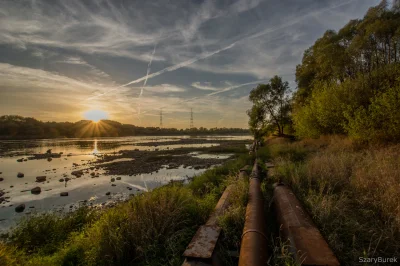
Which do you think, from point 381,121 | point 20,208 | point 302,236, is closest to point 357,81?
point 381,121

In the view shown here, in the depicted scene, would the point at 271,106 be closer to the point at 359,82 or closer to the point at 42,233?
the point at 359,82

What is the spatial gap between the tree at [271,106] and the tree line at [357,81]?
4.94 meters

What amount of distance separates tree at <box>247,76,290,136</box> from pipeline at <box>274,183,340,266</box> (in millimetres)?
32219

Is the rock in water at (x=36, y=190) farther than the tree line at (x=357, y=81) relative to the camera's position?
Yes

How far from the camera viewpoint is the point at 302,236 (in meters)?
3.42

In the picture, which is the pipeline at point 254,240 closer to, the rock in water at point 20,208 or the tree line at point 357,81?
the tree line at point 357,81

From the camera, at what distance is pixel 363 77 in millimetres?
15203

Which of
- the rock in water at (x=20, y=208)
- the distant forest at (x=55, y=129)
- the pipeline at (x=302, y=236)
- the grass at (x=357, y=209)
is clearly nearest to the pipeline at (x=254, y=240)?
the pipeline at (x=302, y=236)

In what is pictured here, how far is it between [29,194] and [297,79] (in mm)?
34449

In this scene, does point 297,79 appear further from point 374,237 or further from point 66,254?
point 66,254

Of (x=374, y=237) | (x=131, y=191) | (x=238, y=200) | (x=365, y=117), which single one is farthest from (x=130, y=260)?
(x=365, y=117)

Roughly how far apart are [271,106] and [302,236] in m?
34.6

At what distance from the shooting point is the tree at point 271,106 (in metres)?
34.9

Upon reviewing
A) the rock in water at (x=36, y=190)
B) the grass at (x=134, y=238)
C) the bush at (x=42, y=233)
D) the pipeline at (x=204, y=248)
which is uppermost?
the pipeline at (x=204, y=248)
